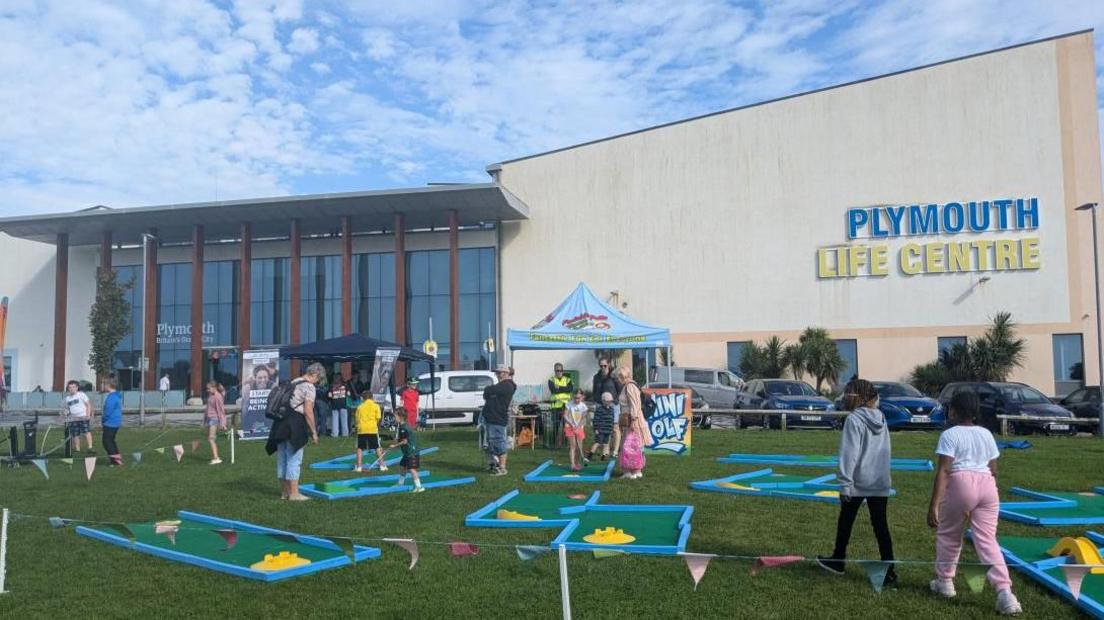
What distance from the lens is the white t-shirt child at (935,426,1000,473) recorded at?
576cm

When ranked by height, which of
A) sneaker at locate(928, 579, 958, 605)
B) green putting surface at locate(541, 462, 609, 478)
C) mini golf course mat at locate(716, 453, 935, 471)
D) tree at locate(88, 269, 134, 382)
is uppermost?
tree at locate(88, 269, 134, 382)

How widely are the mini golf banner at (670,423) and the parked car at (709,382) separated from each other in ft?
35.9

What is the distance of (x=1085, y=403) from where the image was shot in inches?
909

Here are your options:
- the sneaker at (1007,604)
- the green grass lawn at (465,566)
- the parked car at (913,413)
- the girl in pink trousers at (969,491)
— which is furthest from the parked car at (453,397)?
the sneaker at (1007,604)

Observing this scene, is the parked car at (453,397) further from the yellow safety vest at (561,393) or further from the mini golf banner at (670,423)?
the mini golf banner at (670,423)

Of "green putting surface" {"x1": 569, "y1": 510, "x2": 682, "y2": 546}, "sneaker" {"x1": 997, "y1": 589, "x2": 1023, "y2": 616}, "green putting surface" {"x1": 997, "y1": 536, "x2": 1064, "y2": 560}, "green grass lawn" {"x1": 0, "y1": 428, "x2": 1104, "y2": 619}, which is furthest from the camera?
"green putting surface" {"x1": 569, "y1": 510, "x2": 682, "y2": 546}

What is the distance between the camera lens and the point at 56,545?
26.9 ft

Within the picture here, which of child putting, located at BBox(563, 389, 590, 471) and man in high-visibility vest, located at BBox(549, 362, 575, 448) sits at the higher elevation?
man in high-visibility vest, located at BBox(549, 362, 575, 448)

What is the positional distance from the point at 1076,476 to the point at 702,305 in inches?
969

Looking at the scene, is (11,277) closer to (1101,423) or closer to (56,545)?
(56,545)

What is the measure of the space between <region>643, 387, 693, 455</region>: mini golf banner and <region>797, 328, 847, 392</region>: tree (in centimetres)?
1899

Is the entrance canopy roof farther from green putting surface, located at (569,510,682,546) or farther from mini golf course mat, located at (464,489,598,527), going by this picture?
green putting surface, located at (569,510,682,546)

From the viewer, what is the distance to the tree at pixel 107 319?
4025cm

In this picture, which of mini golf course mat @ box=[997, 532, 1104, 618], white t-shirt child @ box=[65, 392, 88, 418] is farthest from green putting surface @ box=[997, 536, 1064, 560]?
white t-shirt child @ box=[65, 392, 88, 418]
